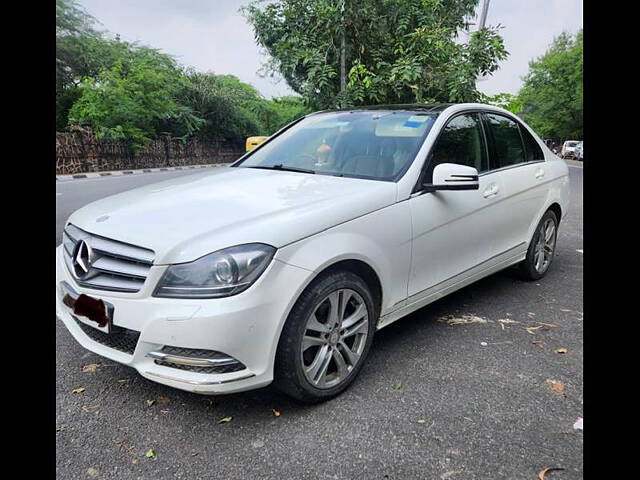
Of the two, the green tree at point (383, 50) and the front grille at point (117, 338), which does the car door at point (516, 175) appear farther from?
the green tree at point (383, 50)

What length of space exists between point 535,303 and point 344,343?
84.9 inches

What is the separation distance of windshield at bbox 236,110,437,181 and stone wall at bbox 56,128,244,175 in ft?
45.9

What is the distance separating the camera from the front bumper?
6.57 ft

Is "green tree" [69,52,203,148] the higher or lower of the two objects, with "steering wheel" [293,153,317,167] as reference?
higher

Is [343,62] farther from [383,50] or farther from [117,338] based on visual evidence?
[117,338]

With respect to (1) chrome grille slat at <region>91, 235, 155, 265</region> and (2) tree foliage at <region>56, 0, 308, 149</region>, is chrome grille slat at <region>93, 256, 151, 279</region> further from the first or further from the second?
(2) tree foliage at <region>56, 0, 308, 149</region>

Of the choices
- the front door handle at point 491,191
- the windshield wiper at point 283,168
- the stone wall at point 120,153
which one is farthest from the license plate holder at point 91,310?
the stone wall at point 120,153

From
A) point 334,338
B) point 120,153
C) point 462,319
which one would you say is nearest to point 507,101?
point 462,319

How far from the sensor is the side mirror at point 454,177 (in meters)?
2.84

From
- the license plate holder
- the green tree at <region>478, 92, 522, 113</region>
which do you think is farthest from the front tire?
the green tree at <region>478, 92, 522, 113</region>
